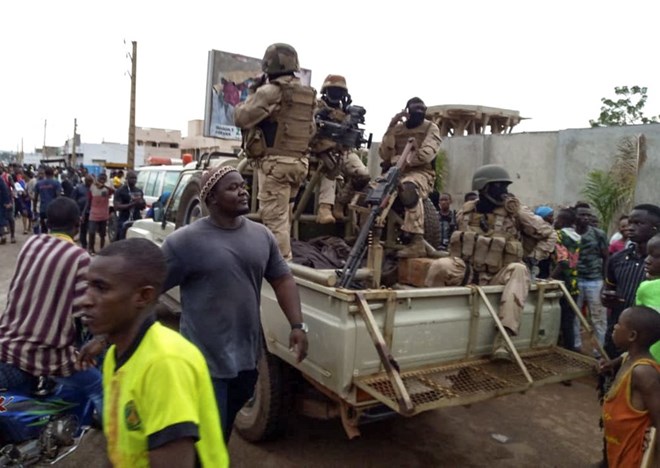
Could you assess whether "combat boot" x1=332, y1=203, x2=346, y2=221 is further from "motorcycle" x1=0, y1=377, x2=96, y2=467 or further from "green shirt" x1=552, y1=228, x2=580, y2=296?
"motorcycle" x1=0, y1=377, x2=96, y2=467

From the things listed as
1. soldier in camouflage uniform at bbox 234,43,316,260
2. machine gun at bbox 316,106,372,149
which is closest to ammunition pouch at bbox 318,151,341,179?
machine gun at bbox 316,106,372,149

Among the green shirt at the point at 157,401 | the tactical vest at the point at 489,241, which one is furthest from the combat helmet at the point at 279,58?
the green shirt at the point at 157,401

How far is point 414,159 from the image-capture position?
460 cm

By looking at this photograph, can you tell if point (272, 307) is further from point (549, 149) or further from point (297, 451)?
point (549, 149)

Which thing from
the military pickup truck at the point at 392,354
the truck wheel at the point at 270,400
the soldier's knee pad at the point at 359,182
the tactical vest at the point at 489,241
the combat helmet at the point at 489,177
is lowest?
the truck wheel at the point at 270,400

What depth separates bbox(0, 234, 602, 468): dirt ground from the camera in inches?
138

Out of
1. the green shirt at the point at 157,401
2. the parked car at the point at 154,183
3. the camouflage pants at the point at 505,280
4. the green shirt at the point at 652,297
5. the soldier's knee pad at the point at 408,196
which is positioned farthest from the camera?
the parked car at the point at 154,183

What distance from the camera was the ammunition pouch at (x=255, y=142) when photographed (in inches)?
166

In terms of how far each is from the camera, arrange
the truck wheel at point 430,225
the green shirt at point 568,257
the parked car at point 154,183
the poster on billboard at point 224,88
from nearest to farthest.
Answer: the truck wheel at point 430,225
the green shirt at point 568,257
the parked car at point 154,183
the poster on billboard at point 224,88

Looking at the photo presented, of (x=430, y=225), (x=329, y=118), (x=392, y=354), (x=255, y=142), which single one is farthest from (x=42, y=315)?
(x=430, y=225)

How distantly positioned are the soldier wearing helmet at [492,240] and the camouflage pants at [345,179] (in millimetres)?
1372

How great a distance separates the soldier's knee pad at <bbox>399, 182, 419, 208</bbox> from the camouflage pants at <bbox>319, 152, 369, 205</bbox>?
77 cm

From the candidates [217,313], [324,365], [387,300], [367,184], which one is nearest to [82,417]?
[217,313]

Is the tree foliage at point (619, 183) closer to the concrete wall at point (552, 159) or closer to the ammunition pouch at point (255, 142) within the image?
the concrete wall at point (552, 159)
